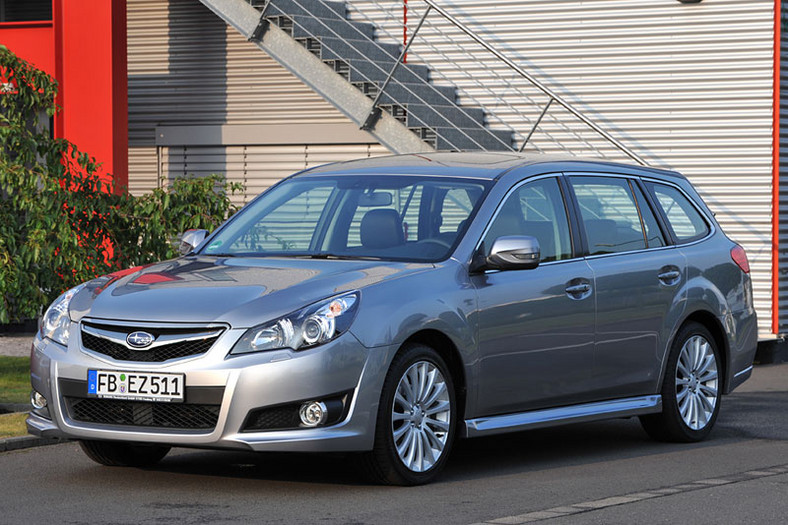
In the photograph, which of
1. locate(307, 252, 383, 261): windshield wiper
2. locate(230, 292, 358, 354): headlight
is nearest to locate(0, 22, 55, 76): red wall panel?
locate(307, 252, 383, 261): windshield wiper

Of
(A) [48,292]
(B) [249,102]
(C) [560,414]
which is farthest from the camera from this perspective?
(B) [249,102]

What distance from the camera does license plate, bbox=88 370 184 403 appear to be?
715 centimetres

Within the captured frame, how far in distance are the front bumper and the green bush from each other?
4.61 metres

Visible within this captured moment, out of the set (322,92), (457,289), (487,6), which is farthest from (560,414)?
(487,6)

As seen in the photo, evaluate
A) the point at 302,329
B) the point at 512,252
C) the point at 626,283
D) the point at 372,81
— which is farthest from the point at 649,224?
the point at 372,81

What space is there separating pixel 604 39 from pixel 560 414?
8.91 m

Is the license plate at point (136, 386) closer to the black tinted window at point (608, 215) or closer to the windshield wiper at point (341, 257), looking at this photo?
the windshield wiper at point (341, 257)

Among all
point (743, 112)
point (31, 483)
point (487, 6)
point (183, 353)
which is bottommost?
point (31, 483)

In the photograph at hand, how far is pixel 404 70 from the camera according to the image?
1717 cm

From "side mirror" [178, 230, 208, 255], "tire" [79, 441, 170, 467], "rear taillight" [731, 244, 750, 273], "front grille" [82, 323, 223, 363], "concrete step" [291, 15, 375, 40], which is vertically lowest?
"tire" [79, 441, 170, 467]

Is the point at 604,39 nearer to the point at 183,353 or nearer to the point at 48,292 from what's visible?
the point at 48,292

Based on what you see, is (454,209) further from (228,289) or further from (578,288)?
(228,289)

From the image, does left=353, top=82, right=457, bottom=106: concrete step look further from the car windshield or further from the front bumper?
the front bumper

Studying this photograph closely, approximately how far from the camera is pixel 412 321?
7.53 meters
